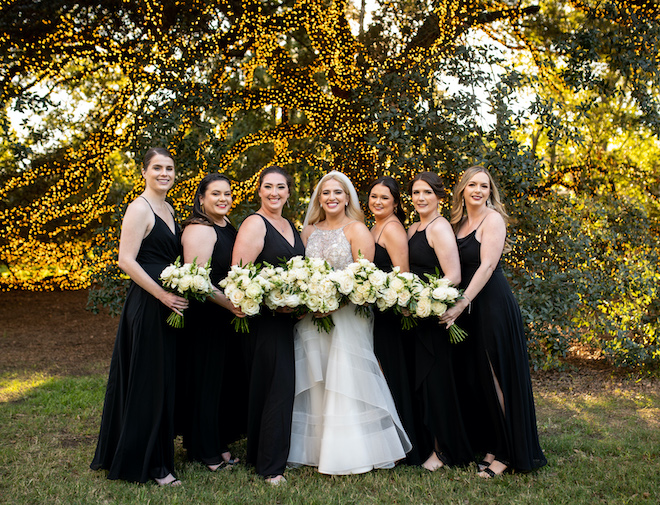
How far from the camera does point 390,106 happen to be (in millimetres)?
7250

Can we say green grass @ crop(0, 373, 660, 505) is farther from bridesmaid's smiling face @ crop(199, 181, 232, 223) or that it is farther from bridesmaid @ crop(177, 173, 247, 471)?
bridesmaid's smiling face @ crop(199, 181, 232, 223)

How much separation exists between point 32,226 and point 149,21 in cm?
453

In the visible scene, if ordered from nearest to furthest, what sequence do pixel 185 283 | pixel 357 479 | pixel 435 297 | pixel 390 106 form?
pixel 185 283
pixel 435 297
pixel 357 479
pixel 390 106

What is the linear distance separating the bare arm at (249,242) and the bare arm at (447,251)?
54.6 inches

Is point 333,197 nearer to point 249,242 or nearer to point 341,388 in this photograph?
point 249,242

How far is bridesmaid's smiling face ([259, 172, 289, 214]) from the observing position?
15.3ft

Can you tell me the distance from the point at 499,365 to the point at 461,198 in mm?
1388

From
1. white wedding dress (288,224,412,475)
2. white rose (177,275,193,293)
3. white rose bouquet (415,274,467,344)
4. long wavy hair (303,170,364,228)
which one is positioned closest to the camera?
white rose (177,275,193,293)

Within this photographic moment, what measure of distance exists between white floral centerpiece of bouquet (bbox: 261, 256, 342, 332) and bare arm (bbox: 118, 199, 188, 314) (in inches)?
26.1

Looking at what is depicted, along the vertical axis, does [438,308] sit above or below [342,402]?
above

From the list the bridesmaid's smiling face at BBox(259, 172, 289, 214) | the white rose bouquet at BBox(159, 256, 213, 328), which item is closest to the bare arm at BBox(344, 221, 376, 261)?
the bridesmaid's smiling face at BBox(259, 172, 289, 214)

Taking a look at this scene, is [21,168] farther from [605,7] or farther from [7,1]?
[605,7]

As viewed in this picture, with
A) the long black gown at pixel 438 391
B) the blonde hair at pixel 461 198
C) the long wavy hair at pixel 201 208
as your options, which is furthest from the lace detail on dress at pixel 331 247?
the blonde hair at pixel 461 198

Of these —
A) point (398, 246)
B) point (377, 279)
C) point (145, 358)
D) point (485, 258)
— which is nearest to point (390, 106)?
point (398, 246)
